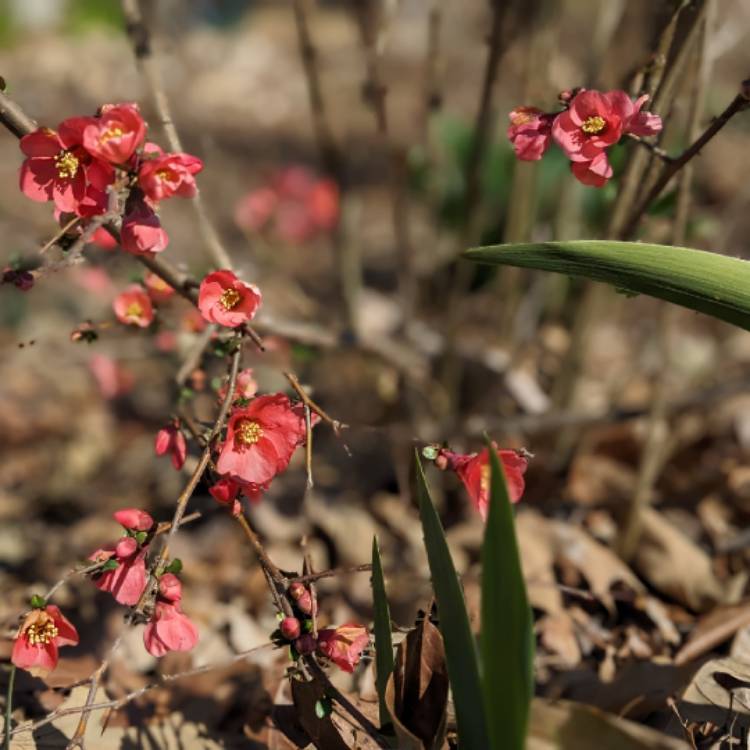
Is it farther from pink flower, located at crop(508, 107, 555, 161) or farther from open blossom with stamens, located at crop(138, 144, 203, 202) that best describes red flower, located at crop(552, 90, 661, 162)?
open blossom with stamens, located at crop(138, 144, 203, 202)

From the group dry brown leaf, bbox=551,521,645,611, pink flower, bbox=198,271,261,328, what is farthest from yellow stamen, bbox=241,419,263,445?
dry brown leaf, bbox=551,521,645,611

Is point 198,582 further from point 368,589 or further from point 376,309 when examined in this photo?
point 376,309

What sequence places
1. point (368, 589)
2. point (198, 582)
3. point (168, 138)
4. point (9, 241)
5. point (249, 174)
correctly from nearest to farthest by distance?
point (168, 138), point (368, 589), point (198, 582), point (9, 241), point (249, 174)

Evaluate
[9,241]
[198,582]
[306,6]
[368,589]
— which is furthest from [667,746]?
[9,241]

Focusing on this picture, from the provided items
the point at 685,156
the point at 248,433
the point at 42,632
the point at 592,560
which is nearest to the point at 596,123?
the point at 685,156

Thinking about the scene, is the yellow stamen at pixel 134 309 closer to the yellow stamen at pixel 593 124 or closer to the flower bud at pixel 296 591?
the flower bud at pixel 296 591

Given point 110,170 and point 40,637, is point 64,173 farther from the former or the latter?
point 40,637
